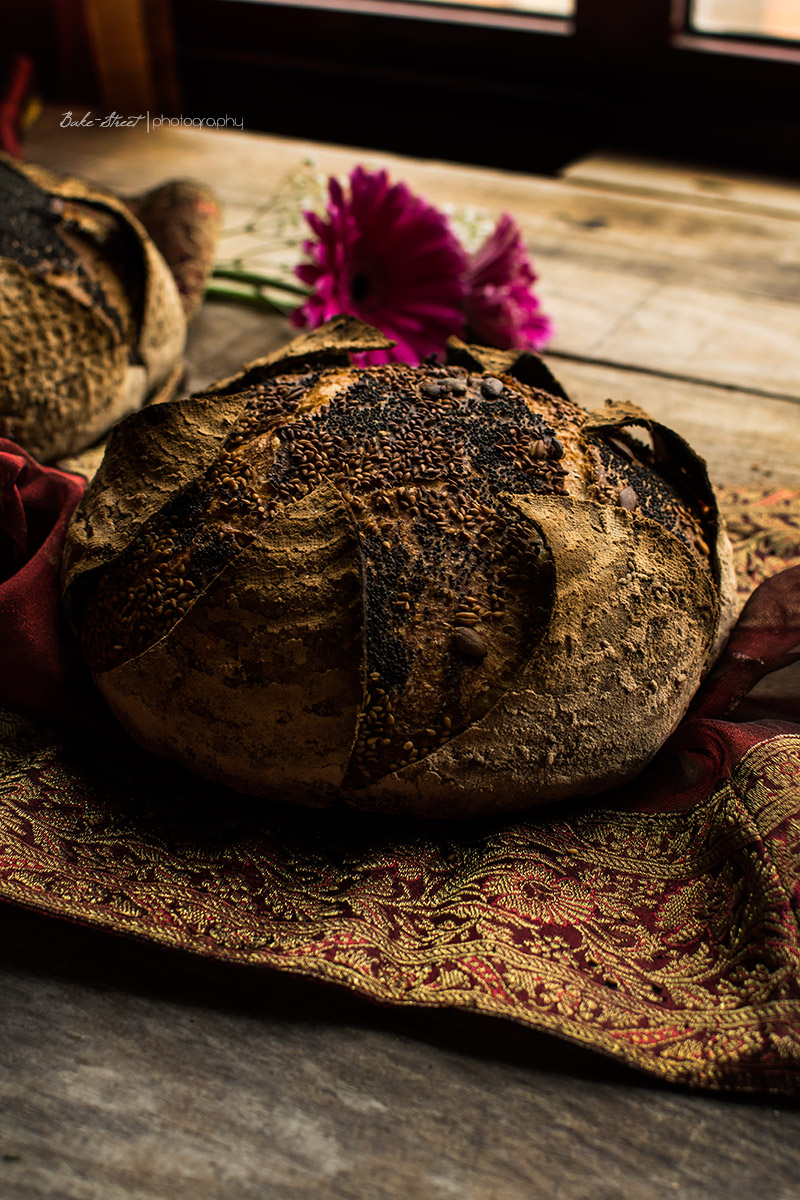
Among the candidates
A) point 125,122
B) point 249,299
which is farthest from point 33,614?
point 125,122

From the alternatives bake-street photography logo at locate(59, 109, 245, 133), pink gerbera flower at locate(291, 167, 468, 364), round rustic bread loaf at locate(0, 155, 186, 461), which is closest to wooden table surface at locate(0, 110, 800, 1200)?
round rustic bread loaf at locate(0, 155, 186, 461)

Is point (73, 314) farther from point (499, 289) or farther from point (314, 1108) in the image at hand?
point (314, 1108)

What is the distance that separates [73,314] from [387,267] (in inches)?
14.2

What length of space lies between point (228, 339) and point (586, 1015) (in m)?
1.06

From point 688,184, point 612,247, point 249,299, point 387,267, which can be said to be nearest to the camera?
point 387,267

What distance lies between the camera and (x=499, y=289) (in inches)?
50.2

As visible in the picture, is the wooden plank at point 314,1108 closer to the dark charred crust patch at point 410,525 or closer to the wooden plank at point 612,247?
the dark charred crust patch at point 410,525

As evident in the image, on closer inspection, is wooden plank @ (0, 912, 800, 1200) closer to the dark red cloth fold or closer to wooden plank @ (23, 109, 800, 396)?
the dark red cloth fold

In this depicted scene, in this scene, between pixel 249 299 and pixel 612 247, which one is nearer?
pixel 249 299

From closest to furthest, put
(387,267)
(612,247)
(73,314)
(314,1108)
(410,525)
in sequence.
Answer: (314,1108), (410,525), (73,314), (387,267), (612,247)

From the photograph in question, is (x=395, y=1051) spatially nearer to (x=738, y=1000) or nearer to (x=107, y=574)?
(x=738, y=1000)

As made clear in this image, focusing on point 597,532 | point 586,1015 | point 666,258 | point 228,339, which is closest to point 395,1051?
point 586,1015

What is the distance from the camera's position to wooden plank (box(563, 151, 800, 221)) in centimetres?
181

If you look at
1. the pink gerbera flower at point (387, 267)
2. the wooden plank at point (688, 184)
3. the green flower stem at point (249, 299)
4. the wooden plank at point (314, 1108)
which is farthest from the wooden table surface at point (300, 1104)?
the wooden plank at point (688, 184)
